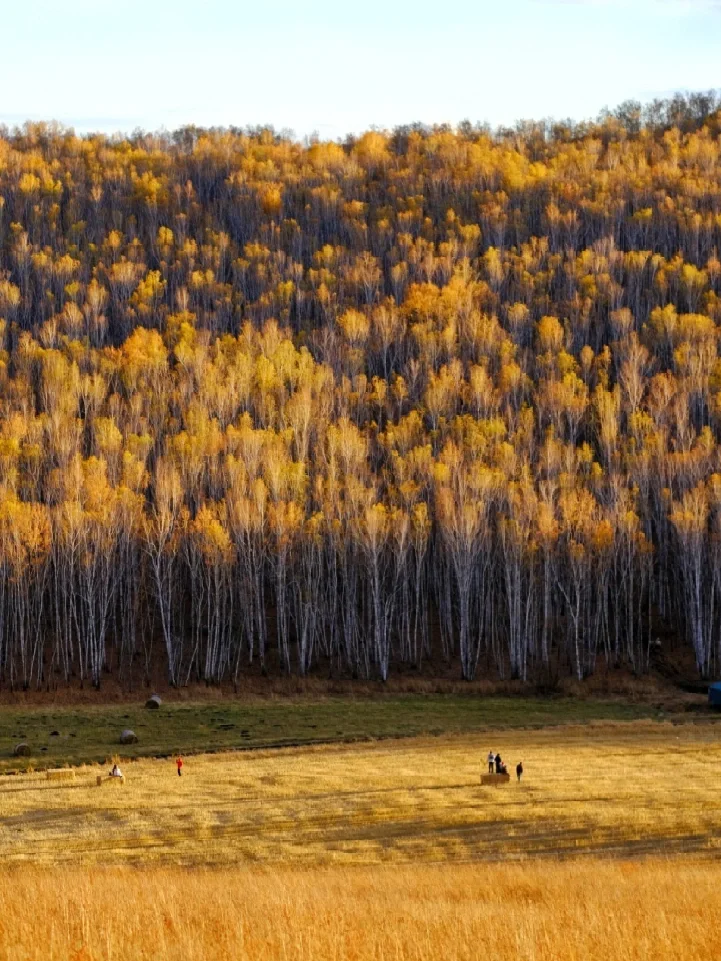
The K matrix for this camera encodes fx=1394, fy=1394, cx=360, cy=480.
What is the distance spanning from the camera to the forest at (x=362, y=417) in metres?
81.1

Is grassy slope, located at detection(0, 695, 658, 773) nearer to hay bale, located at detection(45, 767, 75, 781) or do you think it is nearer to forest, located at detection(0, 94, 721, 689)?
hay bale, located at detection(45, 767, 75, 781)

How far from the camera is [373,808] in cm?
3916

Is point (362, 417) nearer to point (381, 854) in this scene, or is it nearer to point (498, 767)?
point (498, 767)

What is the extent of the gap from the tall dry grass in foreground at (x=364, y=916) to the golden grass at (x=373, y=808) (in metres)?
4.50

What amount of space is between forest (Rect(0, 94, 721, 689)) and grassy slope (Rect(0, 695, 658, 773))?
841 centimetres

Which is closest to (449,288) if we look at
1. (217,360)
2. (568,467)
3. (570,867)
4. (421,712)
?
(217,360)

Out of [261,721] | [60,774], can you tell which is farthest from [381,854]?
[261,721]

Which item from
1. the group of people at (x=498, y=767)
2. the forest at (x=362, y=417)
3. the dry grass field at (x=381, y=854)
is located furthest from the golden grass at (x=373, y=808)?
the forest at (x=362, y=417)

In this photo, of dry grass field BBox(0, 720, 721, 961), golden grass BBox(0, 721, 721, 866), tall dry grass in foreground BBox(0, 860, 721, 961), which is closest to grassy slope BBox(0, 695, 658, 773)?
dry grass field BBox(0, 720, 721, 961)

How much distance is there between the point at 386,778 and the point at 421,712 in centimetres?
2155

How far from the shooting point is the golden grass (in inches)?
1350

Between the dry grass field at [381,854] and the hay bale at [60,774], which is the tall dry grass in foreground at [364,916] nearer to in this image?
the dry grass field at [381,854]

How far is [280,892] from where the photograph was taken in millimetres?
25094

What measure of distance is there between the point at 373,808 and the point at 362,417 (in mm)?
65271
